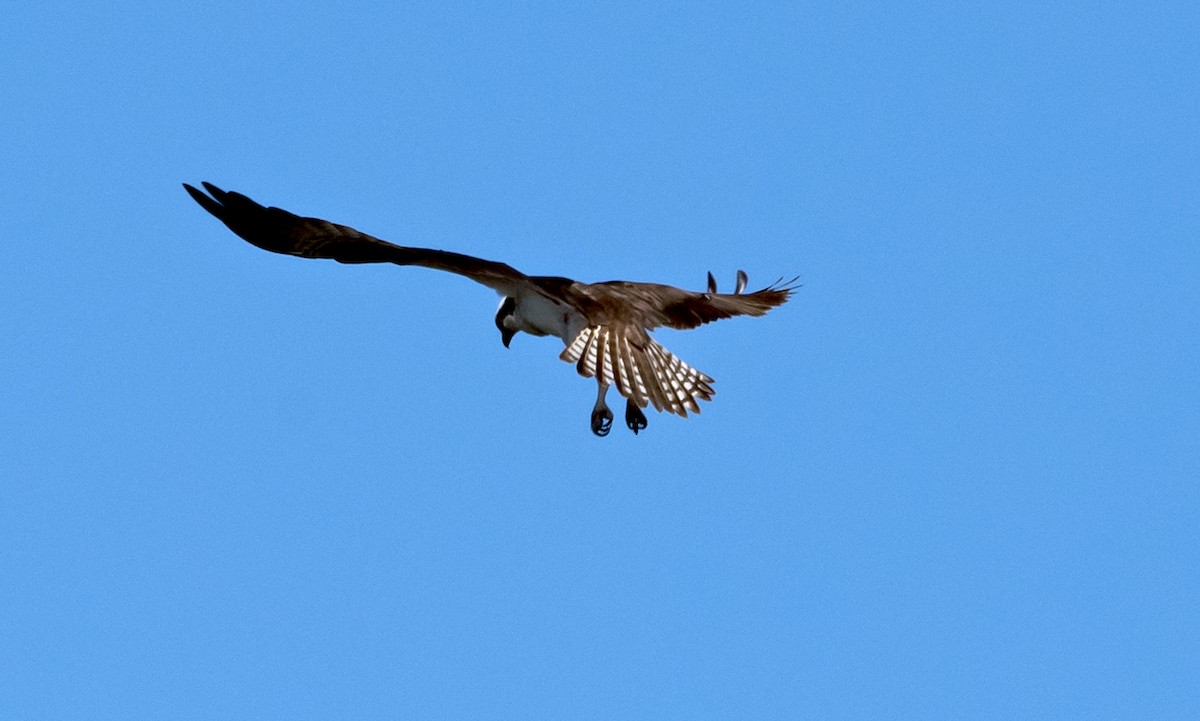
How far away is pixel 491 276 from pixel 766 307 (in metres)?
2.23

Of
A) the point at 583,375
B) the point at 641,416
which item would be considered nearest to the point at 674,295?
the point at 641,416

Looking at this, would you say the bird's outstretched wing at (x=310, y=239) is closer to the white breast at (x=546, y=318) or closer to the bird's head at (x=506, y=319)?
the white breast at (x=546, y=318)

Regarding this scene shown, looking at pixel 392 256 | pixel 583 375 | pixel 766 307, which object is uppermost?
pixel 766 307

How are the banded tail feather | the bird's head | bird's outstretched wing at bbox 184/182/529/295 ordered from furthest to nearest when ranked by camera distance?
the bird's head < bird's outstretched wing at bbox 184/182/529/295 < the banded tail feather

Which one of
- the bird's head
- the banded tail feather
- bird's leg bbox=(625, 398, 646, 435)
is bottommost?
the banded tail feather

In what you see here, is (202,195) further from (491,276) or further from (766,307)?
(766,307)

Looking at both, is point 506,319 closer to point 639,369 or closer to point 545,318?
point 545,318

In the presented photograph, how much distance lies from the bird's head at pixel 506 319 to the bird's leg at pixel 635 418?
939mm

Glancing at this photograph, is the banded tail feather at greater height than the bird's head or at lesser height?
lesser

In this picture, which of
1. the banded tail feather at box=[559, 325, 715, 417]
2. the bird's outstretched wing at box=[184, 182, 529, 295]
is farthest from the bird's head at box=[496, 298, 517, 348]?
the banded tail feather at box=[559, 325, 715, 417]

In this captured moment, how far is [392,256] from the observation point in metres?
12.5

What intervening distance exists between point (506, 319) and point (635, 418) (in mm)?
1081

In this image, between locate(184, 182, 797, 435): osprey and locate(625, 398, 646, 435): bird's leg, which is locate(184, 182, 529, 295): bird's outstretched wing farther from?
locate(625, 398, 646, 435): bird's leg

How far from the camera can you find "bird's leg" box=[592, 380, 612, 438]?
13.1m
